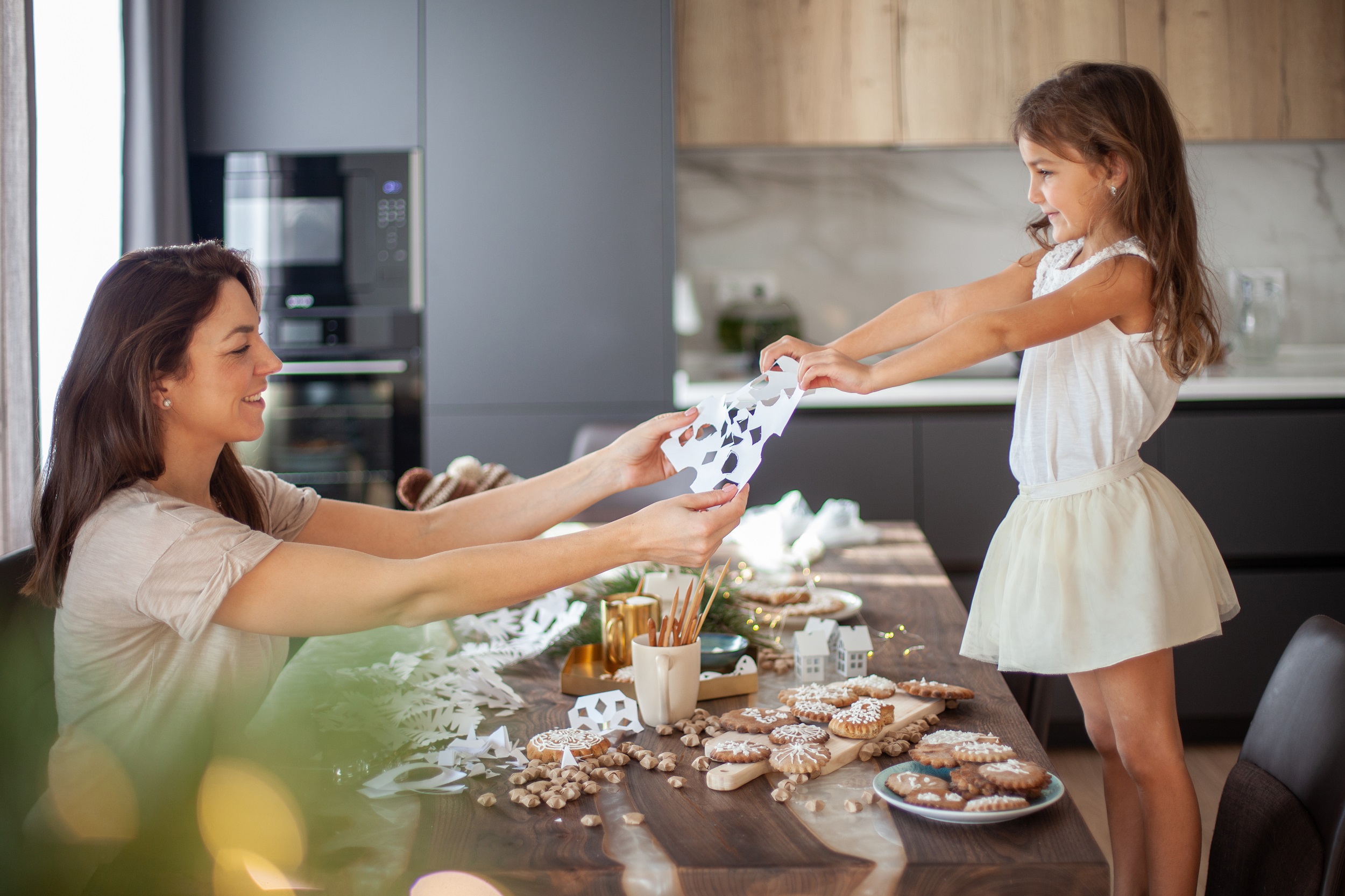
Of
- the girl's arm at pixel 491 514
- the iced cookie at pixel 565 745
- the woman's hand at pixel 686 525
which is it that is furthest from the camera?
the girl's arm at pixel 491 514

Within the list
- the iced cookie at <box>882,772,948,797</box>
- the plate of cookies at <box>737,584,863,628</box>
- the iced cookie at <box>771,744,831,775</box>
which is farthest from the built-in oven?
the iced cookie at <box>882,772,948,797</box>

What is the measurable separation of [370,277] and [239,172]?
20.6 inches

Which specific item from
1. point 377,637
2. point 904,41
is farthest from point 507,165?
point 377,637

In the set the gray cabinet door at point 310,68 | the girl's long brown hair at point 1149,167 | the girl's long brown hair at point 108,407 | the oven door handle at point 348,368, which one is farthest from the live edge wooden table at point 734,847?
the gray cabinet door at point 310,68

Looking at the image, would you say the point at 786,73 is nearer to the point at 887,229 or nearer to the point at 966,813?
the point at 887,229

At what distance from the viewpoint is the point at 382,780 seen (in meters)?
0.95

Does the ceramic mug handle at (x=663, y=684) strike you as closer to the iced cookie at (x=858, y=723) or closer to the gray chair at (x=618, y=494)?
the iced cookie at (x=858, y=723)

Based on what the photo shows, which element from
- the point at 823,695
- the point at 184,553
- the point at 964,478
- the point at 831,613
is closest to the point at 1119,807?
the point at 831,613

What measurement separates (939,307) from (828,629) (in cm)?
61

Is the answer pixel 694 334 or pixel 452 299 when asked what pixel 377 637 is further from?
pixel 694 334

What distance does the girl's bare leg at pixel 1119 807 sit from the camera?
1.43m

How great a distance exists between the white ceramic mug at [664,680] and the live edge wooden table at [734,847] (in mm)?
60

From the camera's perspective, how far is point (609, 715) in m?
1.10

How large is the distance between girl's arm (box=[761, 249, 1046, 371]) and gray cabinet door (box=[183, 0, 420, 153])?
7.11 ft
